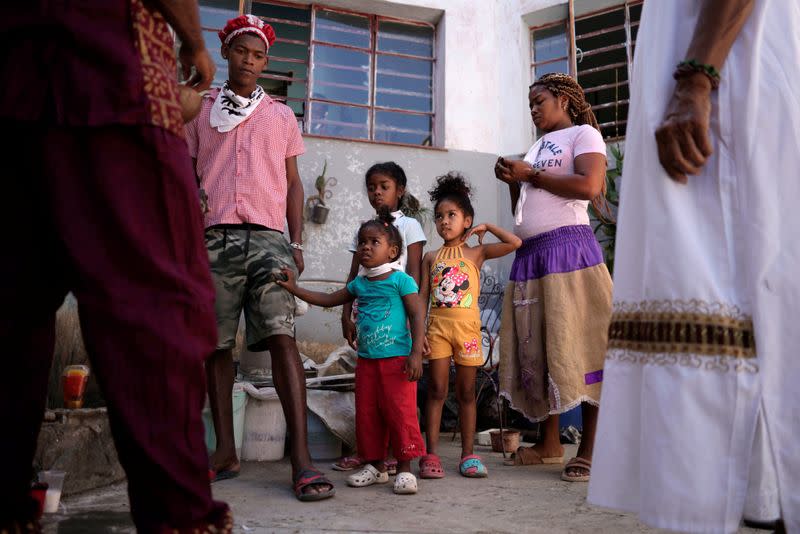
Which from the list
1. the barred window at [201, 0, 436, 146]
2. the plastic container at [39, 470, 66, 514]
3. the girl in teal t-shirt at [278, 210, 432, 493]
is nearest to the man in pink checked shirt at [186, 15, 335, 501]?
the girl in teal t-shirt at [278, 210, 432, 493]

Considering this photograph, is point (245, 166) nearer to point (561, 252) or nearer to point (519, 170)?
point (519, 170)

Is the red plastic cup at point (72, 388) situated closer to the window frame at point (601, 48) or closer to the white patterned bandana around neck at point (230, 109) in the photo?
the white patterned bandana around neck at point (230, 109)

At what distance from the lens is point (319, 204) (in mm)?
7449

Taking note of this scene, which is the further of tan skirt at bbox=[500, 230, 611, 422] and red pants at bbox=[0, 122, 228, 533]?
tan skirt at bbox=[500, 230, 611, 422]

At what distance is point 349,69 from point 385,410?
5938 mm

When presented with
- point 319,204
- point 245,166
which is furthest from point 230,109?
point 319,204

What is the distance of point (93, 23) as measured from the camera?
4.38 ft

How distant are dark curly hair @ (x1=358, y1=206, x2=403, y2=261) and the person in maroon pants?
2179 millimetres

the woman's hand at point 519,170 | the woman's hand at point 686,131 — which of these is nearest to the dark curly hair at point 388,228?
the woman's hand at point 519,170

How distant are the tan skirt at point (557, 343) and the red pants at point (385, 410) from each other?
24.7 inches

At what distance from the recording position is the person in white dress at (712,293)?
1367mm

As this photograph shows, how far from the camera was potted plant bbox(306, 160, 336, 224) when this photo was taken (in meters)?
7.40

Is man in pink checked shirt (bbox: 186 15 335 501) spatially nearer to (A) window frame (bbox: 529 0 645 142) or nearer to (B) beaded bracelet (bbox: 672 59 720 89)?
(B) beaded bracelet (bbox: 672 59 720 89)

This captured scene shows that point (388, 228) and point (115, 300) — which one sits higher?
point (388, 228)
